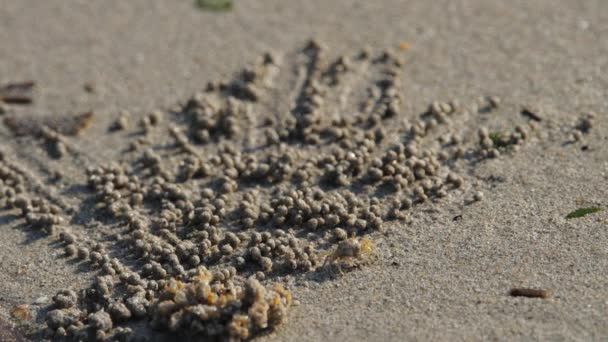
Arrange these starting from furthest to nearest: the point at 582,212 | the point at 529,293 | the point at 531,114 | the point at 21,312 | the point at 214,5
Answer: the point at 214,5 → the point at 531,114 → the point at 582,212 → the point at 21,312 → the point at 529,293

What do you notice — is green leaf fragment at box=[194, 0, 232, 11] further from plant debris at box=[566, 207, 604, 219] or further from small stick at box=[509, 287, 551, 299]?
small stick at box=[509, 287, 551, 299]

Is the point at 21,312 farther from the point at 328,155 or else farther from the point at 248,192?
the point at 328,155

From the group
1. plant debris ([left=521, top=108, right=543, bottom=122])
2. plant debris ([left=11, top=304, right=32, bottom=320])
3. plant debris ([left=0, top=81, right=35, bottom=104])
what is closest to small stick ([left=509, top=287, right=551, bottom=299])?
plant debris ([left=521, top=108, right=543, bottom=122])

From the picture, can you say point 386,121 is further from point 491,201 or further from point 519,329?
point 519,329

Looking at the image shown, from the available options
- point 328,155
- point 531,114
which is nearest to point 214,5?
point 328,155

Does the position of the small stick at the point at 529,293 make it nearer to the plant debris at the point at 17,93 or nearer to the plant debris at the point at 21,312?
the plant debris at the point at 21,312

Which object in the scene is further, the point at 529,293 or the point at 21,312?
the point at 21,312
